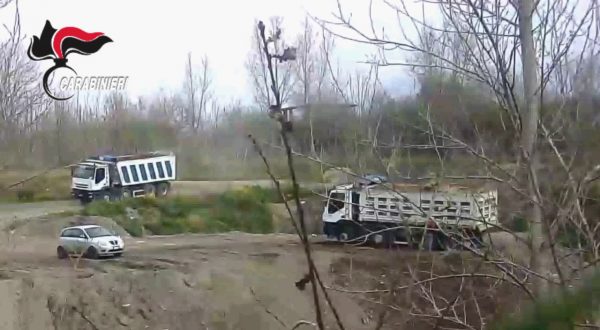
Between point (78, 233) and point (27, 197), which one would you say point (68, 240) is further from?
point (27, 197)

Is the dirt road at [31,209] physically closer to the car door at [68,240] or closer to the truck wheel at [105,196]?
the truck wheel at [105,196]

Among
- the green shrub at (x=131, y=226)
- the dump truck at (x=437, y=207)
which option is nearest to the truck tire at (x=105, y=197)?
the green shrub at (x=131, y=226)

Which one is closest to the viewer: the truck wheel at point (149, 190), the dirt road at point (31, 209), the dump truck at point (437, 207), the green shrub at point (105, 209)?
the dump truck at point (437, 207)

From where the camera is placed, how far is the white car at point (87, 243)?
11.0 meters

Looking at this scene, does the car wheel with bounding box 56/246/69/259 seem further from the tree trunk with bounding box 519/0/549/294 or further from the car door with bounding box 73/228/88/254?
the tree trunk with bounding box 519/0/549/294

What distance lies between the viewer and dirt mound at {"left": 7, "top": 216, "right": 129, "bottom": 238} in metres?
12.4

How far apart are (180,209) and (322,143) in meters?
12.5

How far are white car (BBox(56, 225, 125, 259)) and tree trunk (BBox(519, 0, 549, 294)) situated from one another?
32.0 feet

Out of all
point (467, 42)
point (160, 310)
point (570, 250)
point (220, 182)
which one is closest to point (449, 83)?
point (467, 42)

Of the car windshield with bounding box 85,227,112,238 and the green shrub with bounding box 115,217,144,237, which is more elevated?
the car windshield with bounding box 85,227,112,238

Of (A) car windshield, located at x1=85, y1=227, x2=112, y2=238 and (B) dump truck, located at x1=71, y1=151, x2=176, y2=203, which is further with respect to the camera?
(B) dump truck, located at x1=71, y1=151, x2=176, y2=203

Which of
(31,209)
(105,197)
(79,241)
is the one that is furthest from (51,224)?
(79,241)

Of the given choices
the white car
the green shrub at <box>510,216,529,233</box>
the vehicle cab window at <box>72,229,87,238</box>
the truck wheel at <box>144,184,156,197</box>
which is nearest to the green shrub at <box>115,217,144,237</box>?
the truck wheel at <box>144,184,156,197</box>

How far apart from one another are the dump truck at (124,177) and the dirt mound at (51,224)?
93cm
